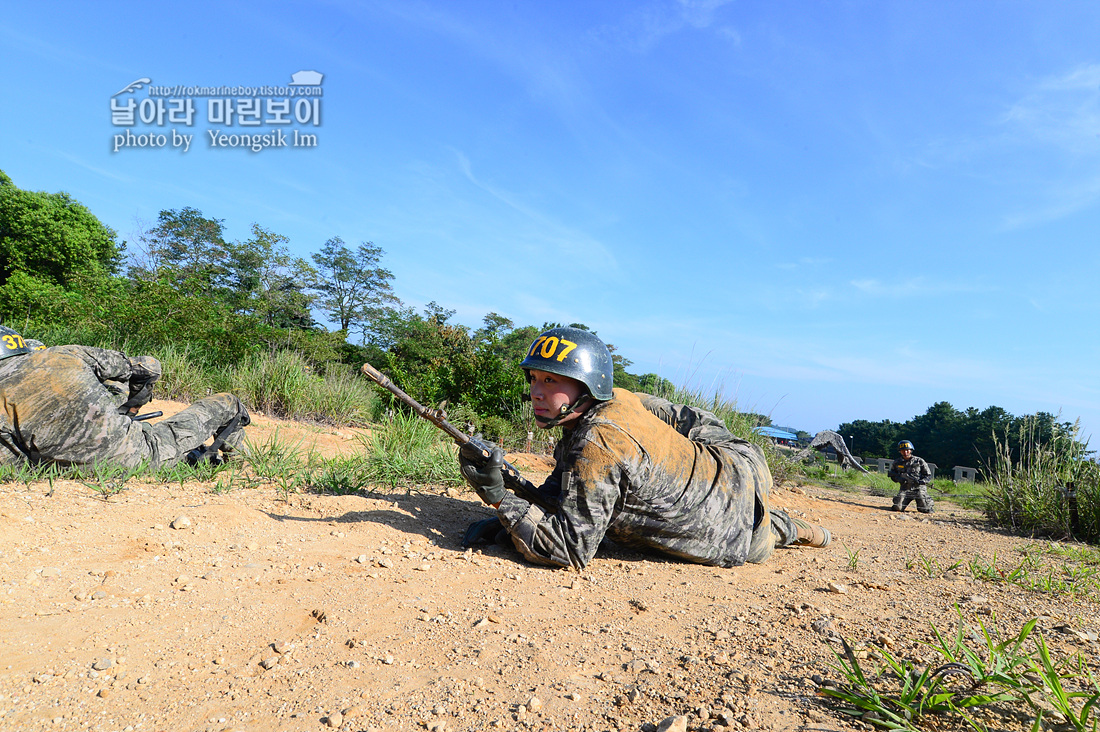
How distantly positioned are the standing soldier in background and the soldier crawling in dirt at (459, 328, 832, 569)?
7063 mm

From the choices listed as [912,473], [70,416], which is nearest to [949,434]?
[912,473]

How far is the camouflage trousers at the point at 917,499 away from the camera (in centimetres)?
891

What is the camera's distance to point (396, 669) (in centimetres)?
189

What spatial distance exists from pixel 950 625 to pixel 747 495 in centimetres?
111

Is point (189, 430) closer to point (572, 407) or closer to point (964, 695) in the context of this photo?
point (572, 407)

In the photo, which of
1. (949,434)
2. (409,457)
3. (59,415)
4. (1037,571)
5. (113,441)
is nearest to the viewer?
(1037,571)

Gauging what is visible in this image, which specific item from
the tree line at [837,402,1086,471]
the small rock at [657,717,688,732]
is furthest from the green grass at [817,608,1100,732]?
the tree line at [837,402,1086,471]

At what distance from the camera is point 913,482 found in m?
9.39

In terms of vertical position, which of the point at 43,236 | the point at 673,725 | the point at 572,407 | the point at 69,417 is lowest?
the point at 673,725

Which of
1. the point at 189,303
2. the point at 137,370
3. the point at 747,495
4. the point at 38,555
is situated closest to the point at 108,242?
the point at 189,303

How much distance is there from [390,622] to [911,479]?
31.7ft

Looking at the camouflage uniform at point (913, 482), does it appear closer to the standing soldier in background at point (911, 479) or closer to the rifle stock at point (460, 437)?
the standing soldier in background at point (911, 479)

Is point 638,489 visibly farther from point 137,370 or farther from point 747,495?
point 137,370

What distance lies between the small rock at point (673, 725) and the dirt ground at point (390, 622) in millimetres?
36
